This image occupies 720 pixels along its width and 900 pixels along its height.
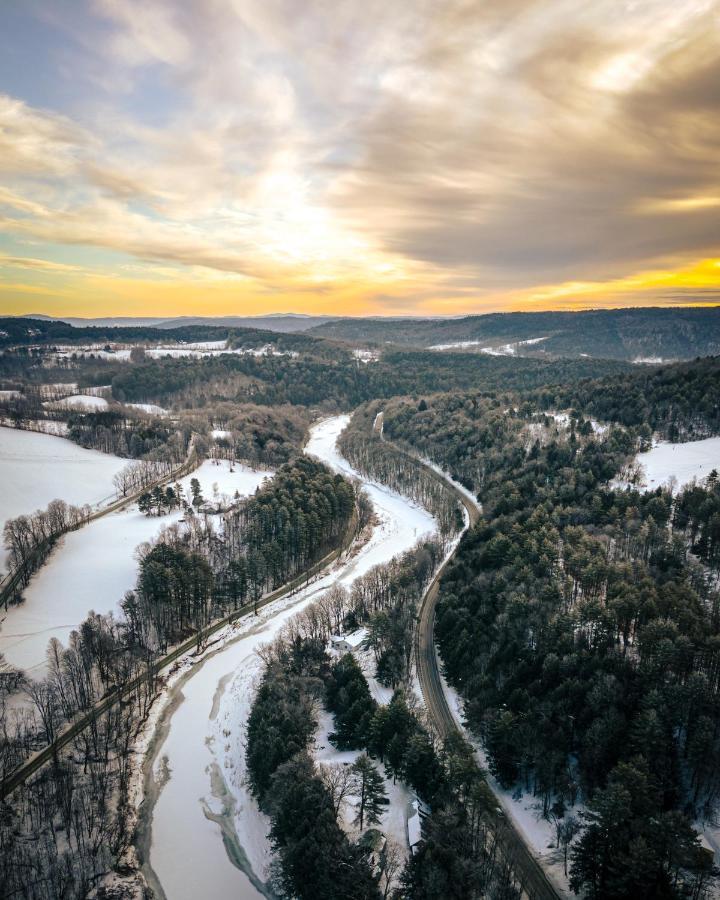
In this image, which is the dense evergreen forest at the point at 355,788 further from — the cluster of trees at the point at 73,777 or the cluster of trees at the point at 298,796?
the cluster of trees at the point at 73,777

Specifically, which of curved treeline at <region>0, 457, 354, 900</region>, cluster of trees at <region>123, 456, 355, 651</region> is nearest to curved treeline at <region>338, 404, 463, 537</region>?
cluster of trees at <region>123, 456, 355, 651</region>

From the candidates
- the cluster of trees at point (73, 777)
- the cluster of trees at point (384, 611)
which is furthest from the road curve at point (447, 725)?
the cluster of trees at point (73, 777)

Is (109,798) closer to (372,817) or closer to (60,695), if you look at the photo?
(60,695)

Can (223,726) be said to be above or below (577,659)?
below

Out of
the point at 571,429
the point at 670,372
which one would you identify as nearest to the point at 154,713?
the point at 571,429

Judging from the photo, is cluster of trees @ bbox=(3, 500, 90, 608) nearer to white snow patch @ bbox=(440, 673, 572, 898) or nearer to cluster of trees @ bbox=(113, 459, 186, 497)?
cluster of trees @ bbox=(113, 459, 186, 497)

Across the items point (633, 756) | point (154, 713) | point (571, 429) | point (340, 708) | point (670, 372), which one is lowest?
point (154, 713)
